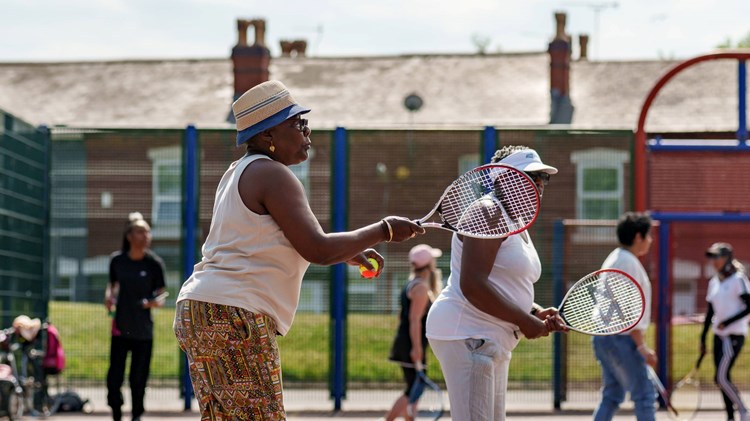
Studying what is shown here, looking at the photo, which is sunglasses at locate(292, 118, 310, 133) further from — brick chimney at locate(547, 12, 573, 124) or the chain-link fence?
brick chimney at locate(547, 12, 573, 124)

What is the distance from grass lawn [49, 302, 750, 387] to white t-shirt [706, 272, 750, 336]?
178cm

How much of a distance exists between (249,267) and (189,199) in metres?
10.5

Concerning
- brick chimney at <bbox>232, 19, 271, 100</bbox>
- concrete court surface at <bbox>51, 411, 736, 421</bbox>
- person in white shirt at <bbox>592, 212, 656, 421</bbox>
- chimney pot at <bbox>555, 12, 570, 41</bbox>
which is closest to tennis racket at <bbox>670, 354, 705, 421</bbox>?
concrete court surface at <bbox>51, 411, 736, 421</bbox>

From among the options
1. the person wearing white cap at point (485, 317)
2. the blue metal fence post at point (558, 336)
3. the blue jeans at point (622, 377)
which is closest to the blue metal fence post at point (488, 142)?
the blue metal fence post at point (558, 336)

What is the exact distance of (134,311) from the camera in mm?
11859

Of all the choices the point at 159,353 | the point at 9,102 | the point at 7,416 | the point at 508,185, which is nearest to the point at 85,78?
the point at 9,102

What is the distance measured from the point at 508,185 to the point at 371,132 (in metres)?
9.51

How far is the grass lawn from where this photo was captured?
1527cm

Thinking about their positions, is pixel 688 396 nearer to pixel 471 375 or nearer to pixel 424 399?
pixel 424 399

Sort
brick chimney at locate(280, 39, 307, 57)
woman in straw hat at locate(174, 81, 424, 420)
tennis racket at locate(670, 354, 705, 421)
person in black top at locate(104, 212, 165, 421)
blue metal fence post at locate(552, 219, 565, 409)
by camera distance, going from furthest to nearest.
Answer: brick chimney at locate(280, 39, 307, 57)
blue metal fence post at locate(552, 219, 565, 409)
tennis racket at locate(670, 354, 705, 421)
person in black top at locate(104, 212, 165, 421)
woman in straw hat at locate(174, 81, 424, 420)

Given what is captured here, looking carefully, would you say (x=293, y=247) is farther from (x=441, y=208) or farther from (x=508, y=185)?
(x=508, y=185)

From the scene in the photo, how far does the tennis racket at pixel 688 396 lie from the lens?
48.0 ft

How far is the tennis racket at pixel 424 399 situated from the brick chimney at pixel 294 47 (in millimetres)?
30206

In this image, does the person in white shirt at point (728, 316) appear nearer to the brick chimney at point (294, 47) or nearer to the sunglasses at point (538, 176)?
the sunglasses at point (538, 176)
